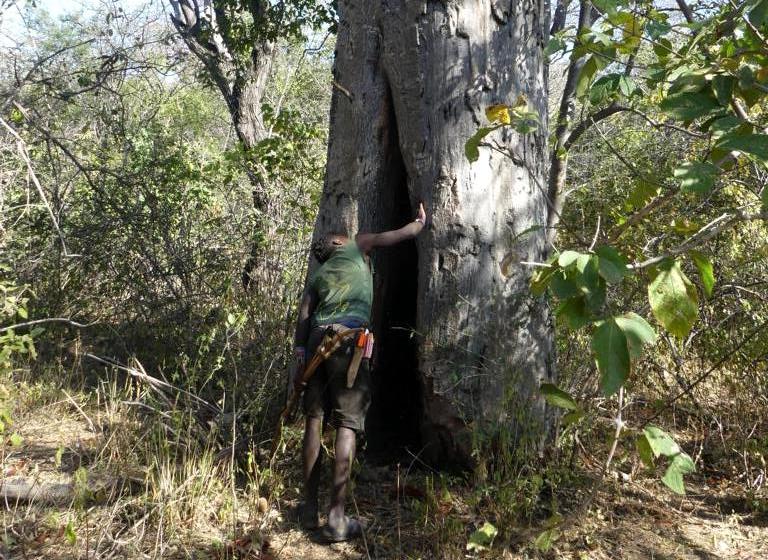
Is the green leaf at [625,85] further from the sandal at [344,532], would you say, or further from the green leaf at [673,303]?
the sandal at [344,532]

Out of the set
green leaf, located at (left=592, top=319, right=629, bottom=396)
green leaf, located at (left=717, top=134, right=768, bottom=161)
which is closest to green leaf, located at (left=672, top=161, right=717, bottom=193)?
green leaf, located at (left=717, top=134, right=768, bottom=161)

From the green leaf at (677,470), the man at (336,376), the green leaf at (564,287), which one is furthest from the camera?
the man at (336,376)

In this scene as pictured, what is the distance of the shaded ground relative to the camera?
12.1 ft

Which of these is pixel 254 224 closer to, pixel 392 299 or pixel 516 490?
pixel 392 299

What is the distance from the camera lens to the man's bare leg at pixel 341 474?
392 cm

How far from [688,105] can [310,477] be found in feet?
9.15

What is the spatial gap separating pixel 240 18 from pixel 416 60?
17.1 feet

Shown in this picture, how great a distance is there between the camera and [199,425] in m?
4.50

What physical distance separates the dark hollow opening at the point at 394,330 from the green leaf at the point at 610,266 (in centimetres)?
281

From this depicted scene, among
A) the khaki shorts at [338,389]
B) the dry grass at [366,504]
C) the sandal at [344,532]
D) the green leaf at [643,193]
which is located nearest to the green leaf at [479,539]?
the dry grass at [366,504]

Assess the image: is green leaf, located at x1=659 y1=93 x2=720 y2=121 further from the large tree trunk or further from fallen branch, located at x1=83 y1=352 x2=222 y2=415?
fallen branch, located at x1=83 y1=352 x2=222 y2=415

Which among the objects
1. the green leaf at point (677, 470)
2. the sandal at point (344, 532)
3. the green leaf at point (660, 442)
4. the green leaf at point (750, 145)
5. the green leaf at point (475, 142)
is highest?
the green leaf at point (475, 142)

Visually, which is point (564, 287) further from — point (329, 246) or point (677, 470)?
point (329, 246)

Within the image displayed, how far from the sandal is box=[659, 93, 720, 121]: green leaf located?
8.92 ft
